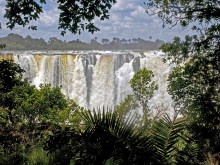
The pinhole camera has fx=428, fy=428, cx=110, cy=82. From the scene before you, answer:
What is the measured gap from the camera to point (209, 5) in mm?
7348

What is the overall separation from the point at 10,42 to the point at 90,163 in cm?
13129

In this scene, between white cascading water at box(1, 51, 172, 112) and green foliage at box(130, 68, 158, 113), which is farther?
white cascading water at box(1, 51, 172, 112)

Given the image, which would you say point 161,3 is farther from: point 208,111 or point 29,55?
point 29,55

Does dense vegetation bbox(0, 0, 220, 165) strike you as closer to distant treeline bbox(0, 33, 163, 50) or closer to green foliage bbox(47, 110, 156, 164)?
green foliage bbox(47, 110, 156, 164)

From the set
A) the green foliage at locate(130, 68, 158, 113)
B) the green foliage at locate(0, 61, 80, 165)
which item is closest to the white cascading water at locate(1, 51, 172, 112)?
the green foliage at locate(130, 68, 158, 113)

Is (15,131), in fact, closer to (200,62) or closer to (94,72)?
(200,62)

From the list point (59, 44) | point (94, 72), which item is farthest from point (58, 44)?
point (94, 72)

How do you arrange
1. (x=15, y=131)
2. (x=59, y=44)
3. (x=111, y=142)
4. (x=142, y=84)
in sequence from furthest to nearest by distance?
(x=59, y=44)
(x=142, y=84)
(x=15, y=131)
(x=111, y=142)

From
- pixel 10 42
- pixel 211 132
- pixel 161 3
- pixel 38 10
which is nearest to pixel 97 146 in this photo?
pixel 38 10

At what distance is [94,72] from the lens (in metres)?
40.1

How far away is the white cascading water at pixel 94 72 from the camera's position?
3862cm

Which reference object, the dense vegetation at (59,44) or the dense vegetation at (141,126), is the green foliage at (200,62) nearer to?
the dense vegetation at (141,126)

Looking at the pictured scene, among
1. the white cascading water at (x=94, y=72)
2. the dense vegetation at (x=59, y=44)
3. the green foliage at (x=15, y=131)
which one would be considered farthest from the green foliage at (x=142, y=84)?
the dense vegetation at (x=59, y=44)

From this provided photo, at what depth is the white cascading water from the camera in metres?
38.6
